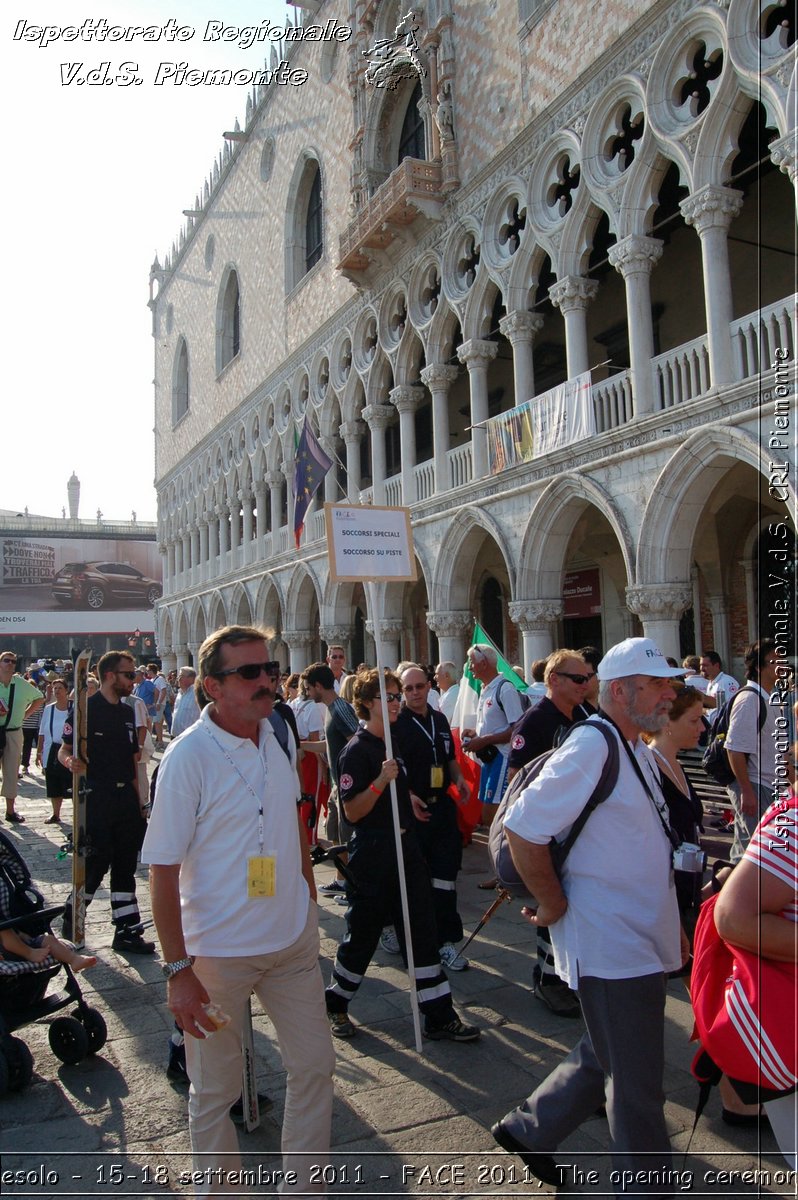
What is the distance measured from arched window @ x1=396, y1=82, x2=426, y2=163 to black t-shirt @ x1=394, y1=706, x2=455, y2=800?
1567cm

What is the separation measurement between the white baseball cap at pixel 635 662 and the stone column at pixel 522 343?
1144cm

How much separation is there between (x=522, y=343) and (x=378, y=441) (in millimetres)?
5698

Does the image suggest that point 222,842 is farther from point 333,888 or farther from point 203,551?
point 203,551

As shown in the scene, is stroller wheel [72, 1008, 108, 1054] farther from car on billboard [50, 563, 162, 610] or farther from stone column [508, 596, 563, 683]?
car on billboard [50, 563, 162, 610]

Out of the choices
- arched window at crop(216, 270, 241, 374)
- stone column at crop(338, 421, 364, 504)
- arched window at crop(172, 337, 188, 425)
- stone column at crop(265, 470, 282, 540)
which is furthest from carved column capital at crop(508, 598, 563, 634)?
arched window at crop(172, 337, 188, 425)

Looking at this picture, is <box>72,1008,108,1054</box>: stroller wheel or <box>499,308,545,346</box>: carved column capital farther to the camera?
<box>499,308,545,346</box>: carved column capital

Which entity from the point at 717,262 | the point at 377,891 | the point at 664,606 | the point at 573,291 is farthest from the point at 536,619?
the point at 377,891

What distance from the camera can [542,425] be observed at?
12.9 m

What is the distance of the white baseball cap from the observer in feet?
8.65

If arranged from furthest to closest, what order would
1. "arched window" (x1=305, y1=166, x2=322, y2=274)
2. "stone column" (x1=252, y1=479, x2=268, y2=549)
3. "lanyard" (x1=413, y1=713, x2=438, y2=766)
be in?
1. "stone column" (x1=252, y1=479, x2=268, y2=549)
2. "arched window" (x1=305, y1=166, x2=322, y2=274)
3. "lanyard" (x1=413, y1=713, x2=438, y2=766)

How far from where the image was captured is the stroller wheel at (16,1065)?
3.55m

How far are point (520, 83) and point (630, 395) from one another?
5.62 m

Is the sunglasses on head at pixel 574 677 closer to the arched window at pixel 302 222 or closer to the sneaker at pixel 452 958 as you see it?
the sneaker at pixel 452 958

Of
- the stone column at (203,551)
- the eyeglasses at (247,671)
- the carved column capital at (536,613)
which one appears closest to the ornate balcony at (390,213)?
the carved column capital at (536,613)
